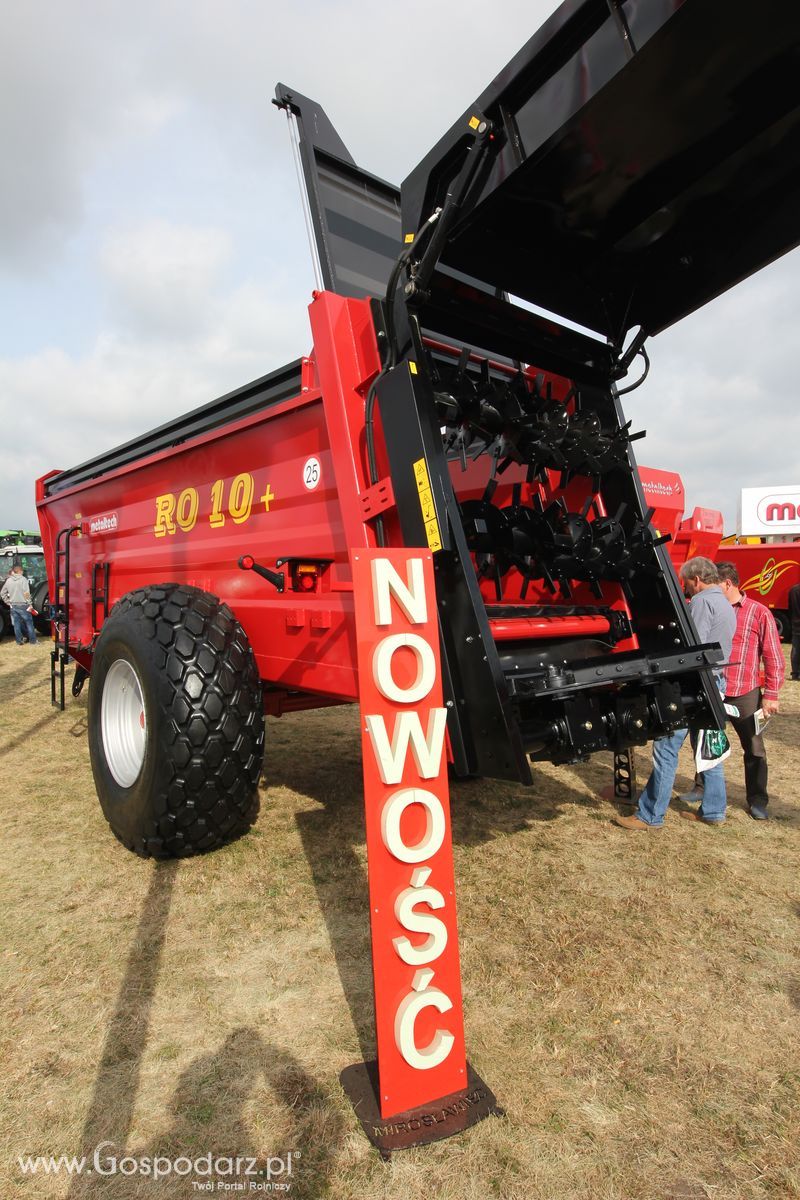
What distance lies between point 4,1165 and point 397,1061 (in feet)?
3.15

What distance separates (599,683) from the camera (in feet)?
7.54

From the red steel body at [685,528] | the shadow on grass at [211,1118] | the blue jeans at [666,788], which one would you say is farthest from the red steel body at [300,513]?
the red steel body at [685,528]

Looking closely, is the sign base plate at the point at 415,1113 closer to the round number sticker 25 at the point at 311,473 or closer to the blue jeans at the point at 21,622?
the round number sticker 25 at the point at 311,473

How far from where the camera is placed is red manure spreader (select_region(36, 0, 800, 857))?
6.66 ft

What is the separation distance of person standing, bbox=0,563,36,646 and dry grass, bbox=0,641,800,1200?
9.59m

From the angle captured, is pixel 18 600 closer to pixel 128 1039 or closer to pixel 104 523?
pixel 104 523

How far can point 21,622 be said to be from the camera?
12359 millimetres

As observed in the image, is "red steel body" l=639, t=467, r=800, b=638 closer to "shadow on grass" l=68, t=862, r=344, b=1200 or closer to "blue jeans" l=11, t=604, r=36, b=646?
"shadow on grass" l=68, t=862, r=344, b=1200

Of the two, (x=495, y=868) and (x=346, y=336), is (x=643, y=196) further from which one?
(x=495, y=868)

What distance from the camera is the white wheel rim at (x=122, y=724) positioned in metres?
3.33

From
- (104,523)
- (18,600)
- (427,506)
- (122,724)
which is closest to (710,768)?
(427,506)

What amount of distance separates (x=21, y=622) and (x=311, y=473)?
11547 millimetres

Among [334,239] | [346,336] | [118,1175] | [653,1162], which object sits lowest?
[653,1162]

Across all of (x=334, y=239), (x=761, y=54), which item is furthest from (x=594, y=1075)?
(x=334, y=239)
